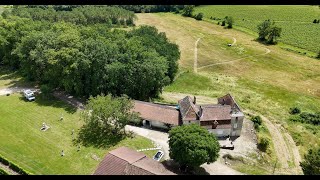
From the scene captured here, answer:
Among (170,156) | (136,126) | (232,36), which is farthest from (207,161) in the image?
(232,36)

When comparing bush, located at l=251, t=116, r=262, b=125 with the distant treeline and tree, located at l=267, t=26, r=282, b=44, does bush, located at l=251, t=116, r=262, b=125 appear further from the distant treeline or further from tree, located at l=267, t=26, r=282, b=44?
the distant treeline

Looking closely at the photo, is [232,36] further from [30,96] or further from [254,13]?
[30,96]

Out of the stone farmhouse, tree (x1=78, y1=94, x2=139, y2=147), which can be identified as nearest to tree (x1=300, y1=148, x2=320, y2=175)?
the stone farmhouse

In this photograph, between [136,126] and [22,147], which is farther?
[136,126]

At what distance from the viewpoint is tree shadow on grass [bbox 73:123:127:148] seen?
2202 inches

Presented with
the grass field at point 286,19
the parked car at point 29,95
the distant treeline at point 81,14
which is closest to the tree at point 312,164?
the parked car at point 29,95

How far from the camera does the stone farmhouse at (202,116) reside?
192 feet

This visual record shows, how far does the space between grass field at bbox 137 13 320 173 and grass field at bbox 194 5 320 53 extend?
9.49 metres

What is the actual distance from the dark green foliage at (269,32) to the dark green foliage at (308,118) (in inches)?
1973

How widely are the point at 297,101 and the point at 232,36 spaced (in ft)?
166

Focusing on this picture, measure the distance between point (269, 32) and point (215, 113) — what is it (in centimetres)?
6598

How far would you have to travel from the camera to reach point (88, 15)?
126m

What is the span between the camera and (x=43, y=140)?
56.5 metres

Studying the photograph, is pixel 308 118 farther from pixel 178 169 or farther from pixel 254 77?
pixel 178 169
